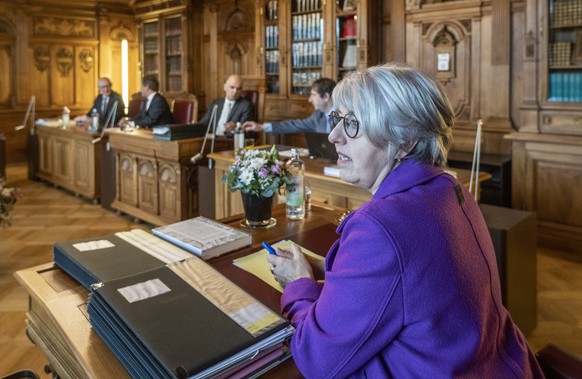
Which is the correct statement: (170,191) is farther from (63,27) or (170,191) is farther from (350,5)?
(63,27)

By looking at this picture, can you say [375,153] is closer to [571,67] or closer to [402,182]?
[402,182]

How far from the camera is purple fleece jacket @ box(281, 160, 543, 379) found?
36.0 inches

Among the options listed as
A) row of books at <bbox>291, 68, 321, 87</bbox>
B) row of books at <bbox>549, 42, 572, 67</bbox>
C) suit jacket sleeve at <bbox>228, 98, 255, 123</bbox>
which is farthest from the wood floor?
row of books at <bbox>291, 68, 321, 87</bbox>

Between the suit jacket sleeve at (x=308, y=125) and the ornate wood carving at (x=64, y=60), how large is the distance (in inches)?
227

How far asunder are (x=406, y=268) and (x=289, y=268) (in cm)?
53

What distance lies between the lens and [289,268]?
1401 millimetres

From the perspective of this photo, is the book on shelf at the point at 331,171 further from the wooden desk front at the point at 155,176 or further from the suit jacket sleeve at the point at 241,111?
the suit jacket sleeve at the point at 241,111

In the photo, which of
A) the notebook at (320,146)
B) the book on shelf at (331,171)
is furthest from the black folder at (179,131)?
the book on shelf at (331,171)

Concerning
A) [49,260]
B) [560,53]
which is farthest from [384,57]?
[49,260]

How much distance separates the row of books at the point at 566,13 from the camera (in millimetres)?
4191

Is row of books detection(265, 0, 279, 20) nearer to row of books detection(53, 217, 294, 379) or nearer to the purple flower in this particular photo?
the purple flower

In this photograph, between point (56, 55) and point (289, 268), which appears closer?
point (289, 268)

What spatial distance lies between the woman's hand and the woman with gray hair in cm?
23

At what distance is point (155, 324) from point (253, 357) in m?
0.22
